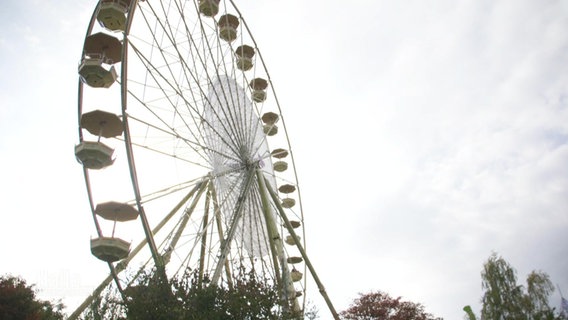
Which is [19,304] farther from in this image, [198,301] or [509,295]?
[509,295]

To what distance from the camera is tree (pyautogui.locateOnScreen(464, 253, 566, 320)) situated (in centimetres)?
2481

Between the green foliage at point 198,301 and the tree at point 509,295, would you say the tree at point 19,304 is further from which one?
the tree at point 509,295

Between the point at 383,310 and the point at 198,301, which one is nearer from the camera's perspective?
the point at 198,301

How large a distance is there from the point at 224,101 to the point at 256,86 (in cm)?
474

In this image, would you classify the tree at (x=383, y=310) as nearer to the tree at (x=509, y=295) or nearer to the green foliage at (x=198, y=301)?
the tree at (x=509, y=295)

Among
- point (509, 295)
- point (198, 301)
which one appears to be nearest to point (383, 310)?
point (509, 295)

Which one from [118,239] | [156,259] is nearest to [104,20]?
[118,239]

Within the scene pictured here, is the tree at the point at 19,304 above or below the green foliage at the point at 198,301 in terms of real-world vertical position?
above

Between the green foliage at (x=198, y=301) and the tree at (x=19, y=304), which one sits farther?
the tree at (x=19, y=304)

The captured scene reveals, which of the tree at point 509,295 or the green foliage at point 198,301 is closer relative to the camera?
the green foliage at point 198,301

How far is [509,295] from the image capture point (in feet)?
84.7

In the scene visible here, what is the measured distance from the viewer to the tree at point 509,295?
24.8m

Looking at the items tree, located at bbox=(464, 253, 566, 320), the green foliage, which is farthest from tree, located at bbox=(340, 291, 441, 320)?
the green foliage

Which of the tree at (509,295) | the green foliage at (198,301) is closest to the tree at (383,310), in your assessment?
the tree at (509,295)
